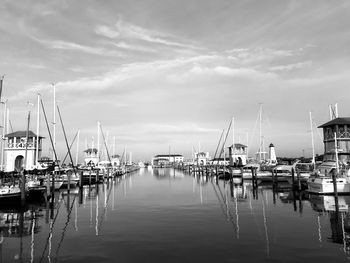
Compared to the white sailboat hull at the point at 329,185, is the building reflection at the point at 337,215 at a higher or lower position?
lower

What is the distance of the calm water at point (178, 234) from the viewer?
16.1m

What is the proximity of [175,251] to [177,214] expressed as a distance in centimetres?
1286

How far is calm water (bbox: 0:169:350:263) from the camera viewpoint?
16109mm

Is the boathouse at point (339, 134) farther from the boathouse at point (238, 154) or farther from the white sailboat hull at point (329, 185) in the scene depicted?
the boathouse at point (238, 154)

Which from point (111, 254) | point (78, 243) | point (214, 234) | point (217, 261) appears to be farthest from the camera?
point (214, 234)

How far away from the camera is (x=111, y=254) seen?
16.4m

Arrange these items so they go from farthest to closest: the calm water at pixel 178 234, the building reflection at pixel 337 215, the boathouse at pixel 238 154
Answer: the boathouse at pixel 238 154, the building reflection at pixel 337 215, the calm water at pixel 178 234

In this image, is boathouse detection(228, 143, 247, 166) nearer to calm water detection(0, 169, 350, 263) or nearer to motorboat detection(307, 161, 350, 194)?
motorboat detection(307, 161, 350, 194)

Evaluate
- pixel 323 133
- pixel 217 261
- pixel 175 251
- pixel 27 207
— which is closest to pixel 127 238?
pixel 175 251

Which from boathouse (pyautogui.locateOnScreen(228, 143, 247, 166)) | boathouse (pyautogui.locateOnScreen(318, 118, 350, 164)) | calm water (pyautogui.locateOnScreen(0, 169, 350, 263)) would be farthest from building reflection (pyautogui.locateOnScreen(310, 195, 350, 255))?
boathouse (pyautogui.locateOnScreen(228, 143, 247, 166))

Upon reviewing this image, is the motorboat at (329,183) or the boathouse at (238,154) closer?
the motorboat at (329,183)

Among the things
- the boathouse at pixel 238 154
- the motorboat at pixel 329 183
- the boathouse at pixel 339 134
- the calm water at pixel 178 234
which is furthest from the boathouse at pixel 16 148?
the boathouse at pixel 238 154

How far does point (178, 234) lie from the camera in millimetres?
20938

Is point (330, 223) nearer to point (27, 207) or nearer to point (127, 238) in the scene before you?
point (127, 238)
